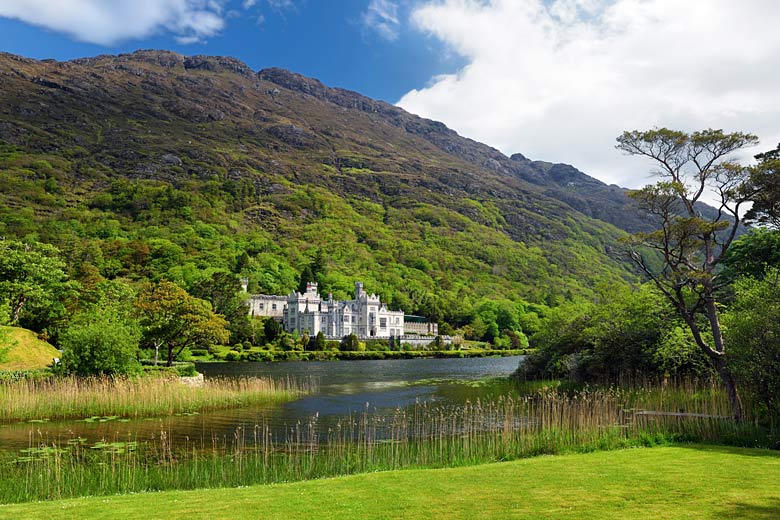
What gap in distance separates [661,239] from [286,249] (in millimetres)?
145852

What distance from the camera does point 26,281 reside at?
4038 cm

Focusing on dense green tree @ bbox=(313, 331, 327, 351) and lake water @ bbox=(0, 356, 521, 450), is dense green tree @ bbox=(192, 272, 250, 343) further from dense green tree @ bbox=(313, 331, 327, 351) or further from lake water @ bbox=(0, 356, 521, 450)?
lake water @ bbox=(0, 356, 521, 450)

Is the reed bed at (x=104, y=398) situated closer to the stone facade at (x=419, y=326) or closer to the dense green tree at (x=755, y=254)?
the dense green tree at (x=755, y=254)

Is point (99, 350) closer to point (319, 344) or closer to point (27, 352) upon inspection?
point (27, 352)

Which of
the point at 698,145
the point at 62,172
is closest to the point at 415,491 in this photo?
the point at 698,145

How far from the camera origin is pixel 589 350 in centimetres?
3700

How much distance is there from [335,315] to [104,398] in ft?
287

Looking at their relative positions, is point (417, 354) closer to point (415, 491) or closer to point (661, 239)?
point (661, 239)

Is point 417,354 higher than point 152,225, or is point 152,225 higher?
point 152,225

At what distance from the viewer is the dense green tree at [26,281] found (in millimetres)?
39312

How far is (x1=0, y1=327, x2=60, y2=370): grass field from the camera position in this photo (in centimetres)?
3312

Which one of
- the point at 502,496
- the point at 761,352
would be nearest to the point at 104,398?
the point at 502,496

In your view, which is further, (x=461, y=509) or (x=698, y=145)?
(x=698, y=145)

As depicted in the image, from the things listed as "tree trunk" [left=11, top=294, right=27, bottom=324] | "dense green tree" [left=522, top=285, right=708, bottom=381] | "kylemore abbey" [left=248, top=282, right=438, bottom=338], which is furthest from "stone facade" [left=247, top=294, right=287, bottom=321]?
"dense green tree" [left=522, top=285, right=708, bottom=381]
